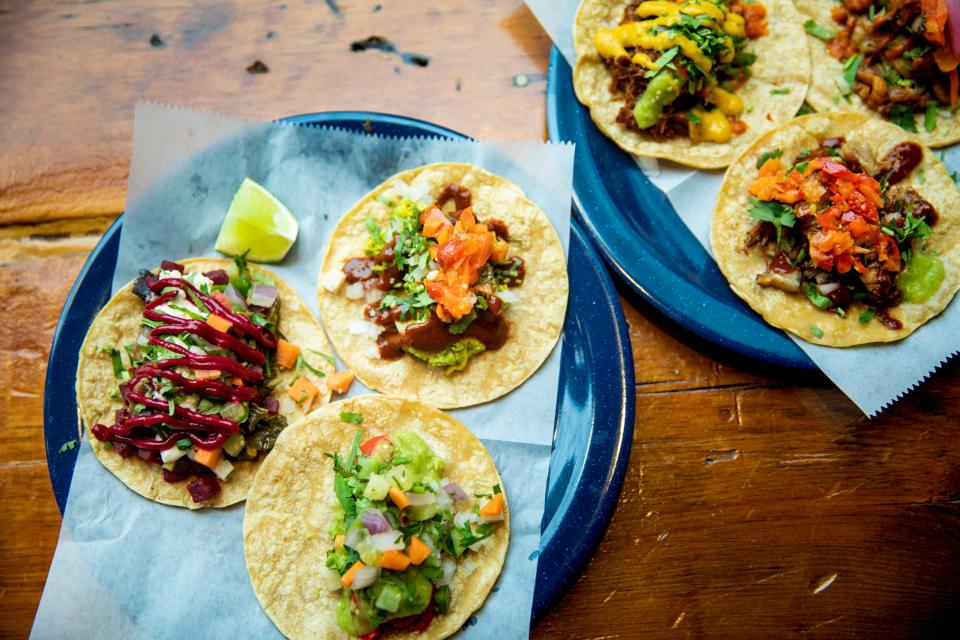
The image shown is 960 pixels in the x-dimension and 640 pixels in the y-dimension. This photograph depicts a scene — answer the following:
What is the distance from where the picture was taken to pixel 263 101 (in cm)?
317

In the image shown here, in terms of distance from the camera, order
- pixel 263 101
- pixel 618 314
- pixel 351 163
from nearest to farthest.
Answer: pixel 618 314 < pixel 351 163 < pixel 263 101

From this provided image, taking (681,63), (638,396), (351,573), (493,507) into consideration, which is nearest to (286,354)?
(351,573)

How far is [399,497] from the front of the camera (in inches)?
97.6

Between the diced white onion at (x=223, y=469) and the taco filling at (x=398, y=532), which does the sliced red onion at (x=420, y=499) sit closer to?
the taco filling at (x=398, y=532)

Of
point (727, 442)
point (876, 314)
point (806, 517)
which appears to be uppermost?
point (876, 314)

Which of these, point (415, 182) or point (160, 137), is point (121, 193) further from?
point (415, 182)

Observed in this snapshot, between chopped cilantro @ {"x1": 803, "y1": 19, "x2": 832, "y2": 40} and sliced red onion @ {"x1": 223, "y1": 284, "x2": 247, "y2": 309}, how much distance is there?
284 centimetres

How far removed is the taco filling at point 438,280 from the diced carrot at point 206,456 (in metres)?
0.73

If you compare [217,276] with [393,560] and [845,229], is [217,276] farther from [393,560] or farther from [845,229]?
[845,229]

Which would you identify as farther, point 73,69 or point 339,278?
point 73,69

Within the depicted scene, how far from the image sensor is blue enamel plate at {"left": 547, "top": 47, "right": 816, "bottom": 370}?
2.79 m

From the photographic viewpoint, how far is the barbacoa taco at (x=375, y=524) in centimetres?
248

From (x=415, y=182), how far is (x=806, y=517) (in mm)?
2184

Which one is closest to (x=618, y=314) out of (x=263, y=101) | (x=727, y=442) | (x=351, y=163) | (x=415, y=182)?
(x=727, y=442)
